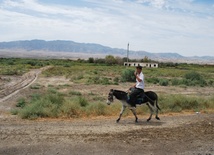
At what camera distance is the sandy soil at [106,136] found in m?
8.92

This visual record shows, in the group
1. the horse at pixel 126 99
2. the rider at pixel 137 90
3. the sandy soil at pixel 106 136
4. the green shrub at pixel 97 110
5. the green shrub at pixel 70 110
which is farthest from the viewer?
the green shrub at pixel 97 110

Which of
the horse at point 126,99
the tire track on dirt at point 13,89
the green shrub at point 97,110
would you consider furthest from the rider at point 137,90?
the tire track on dirt at point 13,89

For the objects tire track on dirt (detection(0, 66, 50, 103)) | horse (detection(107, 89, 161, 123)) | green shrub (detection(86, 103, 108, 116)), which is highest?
horse (detection(107, 89, 161, 123))

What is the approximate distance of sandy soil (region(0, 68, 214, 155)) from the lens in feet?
29.3

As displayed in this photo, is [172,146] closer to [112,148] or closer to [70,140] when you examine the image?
[112,148]

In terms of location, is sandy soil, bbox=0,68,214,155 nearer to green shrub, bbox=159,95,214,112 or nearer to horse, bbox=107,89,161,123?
horse, bbox=107,89,161,123

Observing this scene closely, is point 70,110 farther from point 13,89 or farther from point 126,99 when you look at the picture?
point 13,89

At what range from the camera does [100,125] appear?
11.8 meters

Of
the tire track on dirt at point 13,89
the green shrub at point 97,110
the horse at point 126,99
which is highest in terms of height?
the horse at point 126,99

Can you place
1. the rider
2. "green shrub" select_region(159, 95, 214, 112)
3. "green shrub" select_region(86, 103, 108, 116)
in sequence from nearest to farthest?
the rider → "green shrub" select_region(86, 103, 108, 116) → "green shrub" select_region(159, 95, 214, 112)

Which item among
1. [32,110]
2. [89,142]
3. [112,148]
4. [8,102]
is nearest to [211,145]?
[112,148]

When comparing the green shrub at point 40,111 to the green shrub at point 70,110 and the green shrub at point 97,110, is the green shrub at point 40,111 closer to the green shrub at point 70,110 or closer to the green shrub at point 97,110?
the green shrub at point 70,110

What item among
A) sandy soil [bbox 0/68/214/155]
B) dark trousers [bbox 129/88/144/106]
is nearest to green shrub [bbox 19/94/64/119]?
sandy soil [bbox 0/68/214/155]

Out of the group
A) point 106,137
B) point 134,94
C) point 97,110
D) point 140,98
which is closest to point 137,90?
point 134,94
